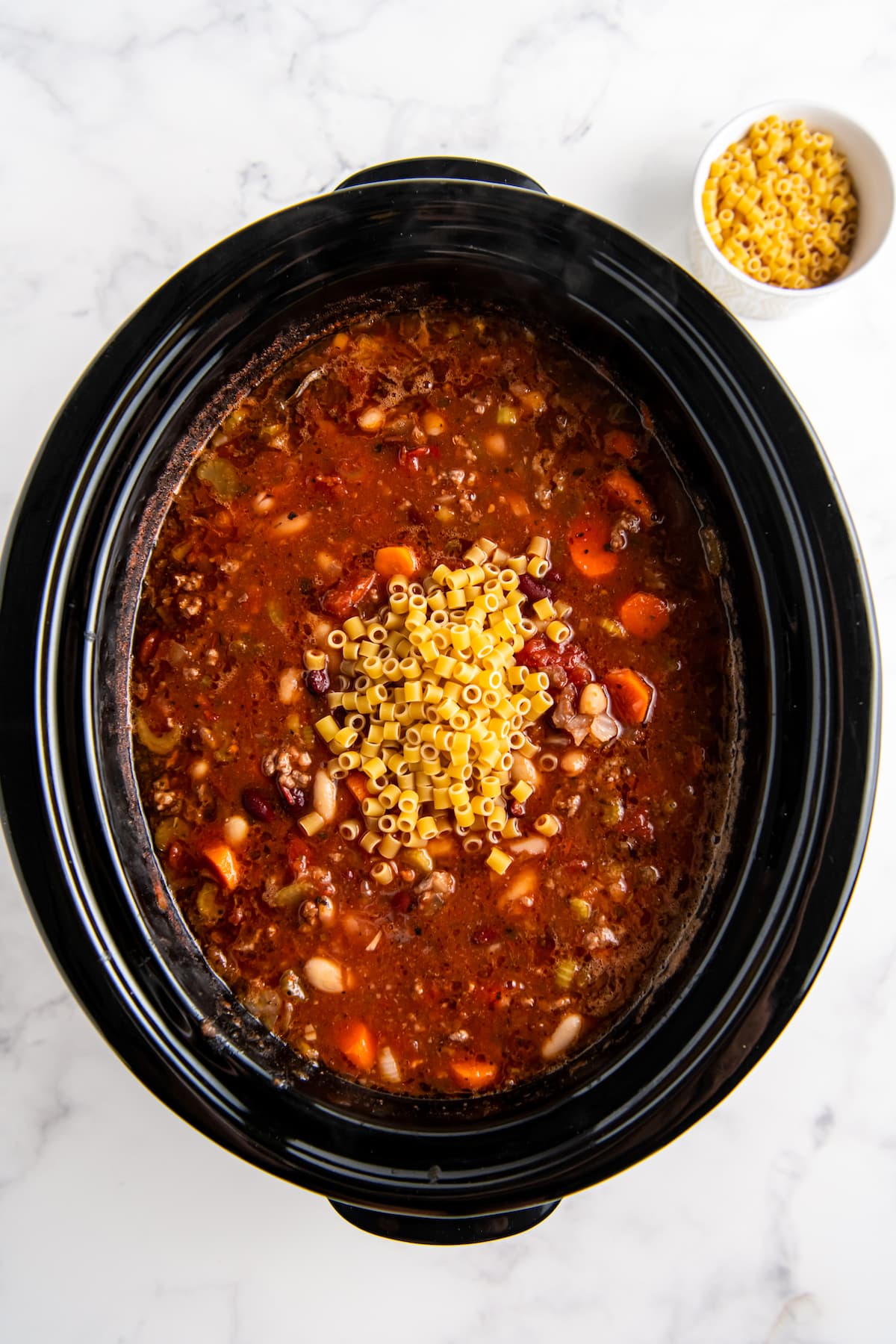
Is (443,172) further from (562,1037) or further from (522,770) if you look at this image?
(562,1037)

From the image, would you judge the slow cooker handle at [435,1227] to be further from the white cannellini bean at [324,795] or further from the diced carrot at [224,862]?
the white cannellini bean at [324,795]

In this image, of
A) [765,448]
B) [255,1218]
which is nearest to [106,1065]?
[255,1218]

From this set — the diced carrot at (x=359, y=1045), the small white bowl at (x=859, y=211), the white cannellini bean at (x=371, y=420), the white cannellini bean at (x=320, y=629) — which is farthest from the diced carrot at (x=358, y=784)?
the small white bowl at (x=859, y=211)

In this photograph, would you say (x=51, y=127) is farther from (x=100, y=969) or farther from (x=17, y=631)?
(x=100, y=969)

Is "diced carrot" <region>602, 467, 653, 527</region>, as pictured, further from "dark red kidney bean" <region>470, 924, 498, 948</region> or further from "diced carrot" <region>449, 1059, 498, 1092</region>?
"diced carrot" <region>449, 1059, 498, 1092</region>

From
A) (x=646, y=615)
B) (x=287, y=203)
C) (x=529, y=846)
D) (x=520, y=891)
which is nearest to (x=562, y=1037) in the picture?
(x=520, y=891)

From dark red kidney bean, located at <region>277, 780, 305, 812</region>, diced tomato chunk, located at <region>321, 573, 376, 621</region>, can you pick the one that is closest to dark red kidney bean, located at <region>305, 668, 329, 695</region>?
diced tomato chunk, located at <region>321, 573, 376, 621</region>
